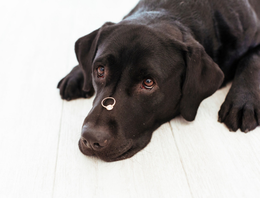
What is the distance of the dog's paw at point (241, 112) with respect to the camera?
1.41 meters

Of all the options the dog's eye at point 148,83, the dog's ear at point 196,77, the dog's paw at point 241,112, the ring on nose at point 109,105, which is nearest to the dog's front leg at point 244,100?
the dog's paw at point 241,112

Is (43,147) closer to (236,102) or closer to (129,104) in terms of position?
(129,104)

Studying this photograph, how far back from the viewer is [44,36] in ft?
7.80

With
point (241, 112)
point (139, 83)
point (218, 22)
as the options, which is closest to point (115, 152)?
point (139, 83)

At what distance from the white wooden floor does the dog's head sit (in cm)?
12

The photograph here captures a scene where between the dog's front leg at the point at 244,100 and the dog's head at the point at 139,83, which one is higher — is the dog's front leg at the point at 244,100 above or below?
below

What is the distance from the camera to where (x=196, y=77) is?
128cm

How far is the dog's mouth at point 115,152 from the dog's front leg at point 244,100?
611 millimetres

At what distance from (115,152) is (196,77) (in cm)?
56

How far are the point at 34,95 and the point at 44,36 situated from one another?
888 mm

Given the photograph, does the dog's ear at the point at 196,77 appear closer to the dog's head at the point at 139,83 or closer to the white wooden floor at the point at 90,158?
the dog's head at the point at 139,83

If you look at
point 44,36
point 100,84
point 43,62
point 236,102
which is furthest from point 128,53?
point 44,36

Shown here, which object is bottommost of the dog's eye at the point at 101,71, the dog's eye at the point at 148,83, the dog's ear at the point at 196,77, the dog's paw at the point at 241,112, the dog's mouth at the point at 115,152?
the dog's paw at the point at 241,112

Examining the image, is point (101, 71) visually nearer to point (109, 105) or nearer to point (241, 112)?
point (109, 105)
